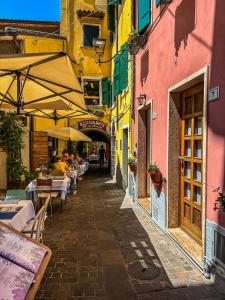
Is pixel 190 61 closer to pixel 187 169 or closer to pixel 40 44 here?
pixel 187 169

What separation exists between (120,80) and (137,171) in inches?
181

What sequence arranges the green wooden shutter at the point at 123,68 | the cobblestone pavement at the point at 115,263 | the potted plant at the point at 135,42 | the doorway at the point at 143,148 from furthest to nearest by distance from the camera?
the green wooden shutter at the point at 123,68
the doorway at the point at 143,148
the potted plant at the point at 135,42
the cobblestone pavement at the point at 115,263

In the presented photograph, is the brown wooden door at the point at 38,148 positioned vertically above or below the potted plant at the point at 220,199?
above

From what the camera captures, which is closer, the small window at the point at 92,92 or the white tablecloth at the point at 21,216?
the white tablecloth at the point at 21,216

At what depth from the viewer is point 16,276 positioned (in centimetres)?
200

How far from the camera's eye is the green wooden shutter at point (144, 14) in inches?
265

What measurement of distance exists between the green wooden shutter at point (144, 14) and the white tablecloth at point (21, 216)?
5.00m

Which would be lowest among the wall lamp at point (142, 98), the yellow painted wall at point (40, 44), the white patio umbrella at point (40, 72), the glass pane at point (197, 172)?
the glass pane at point (197, 172)

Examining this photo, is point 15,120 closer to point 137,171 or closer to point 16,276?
point 137,171

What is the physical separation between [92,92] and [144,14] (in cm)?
926

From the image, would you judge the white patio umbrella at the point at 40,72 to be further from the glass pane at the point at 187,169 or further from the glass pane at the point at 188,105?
the glass pane at the point at 187,169

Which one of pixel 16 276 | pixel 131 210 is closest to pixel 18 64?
pixel 16 276

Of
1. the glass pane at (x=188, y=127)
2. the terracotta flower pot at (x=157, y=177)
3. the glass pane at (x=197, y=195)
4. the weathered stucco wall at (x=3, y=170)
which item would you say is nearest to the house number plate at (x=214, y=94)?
the glass pane at (x=188, y=127)

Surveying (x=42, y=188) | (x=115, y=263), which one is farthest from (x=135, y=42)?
(x=115, y=263)
